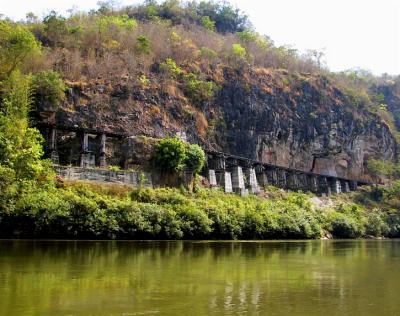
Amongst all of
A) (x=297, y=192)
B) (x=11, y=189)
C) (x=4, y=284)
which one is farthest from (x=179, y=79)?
(x=4, y=284)

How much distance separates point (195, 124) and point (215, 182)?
34.5ft

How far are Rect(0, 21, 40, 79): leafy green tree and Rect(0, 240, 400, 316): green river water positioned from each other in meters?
29.0

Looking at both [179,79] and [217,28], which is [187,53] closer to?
[179,79]

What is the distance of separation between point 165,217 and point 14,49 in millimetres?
24442

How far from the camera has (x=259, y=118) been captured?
64625 mm

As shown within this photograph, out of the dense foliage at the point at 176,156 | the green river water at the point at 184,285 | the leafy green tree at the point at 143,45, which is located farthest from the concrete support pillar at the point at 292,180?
the green river water at the point at 184,285

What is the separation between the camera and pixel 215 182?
49281 mm

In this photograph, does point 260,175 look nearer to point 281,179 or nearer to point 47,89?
point 281,179

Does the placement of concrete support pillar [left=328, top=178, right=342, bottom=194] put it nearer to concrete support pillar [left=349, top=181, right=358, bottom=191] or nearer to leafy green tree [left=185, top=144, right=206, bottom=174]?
concrete support pillar [left=349, top=181, right=358, bottom=191]

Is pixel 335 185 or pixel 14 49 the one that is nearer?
pixel 14 49

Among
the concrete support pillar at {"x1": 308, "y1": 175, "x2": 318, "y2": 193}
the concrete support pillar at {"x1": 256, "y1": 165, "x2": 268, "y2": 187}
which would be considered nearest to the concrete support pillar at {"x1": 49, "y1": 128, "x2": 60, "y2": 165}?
the concrete support pillar at {"x1": 256, "y1": 165, "x2": 268, "y2": 187}

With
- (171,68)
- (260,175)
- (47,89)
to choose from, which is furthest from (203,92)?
(47,89)

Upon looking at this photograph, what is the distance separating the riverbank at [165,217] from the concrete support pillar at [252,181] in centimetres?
141

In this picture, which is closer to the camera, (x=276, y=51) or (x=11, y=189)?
(x=11, y=189)
